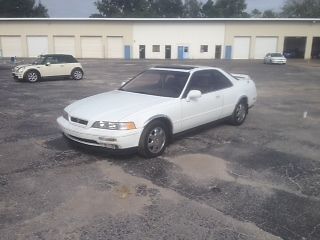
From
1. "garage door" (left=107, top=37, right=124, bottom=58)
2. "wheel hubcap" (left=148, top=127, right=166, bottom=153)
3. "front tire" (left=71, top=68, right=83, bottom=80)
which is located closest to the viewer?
"wheel hubcap" (left=148, top=127, right=166, bottom=153)

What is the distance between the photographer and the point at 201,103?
6.99m

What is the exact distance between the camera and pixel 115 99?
664cm

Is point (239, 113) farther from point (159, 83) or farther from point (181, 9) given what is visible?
point (181, 9)

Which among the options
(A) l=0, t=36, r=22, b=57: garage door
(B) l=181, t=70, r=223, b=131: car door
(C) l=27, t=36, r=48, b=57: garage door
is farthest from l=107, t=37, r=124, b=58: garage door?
(B) l=181, t=70, r=223, b=131: car door

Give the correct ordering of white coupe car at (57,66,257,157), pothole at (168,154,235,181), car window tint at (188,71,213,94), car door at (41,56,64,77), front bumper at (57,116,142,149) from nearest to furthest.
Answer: pothole at (168,154,235,181) < front bumper at (57,116,142,149) < white coupe car at (57,66,257,157) < car window tint at (188,71,213,94) < car door at (41,56,64,77)

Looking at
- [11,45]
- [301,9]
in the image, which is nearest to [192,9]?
[301,9]

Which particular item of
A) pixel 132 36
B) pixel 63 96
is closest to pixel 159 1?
pixel 132 36

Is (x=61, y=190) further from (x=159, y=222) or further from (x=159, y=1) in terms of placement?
(x=159, y=1)

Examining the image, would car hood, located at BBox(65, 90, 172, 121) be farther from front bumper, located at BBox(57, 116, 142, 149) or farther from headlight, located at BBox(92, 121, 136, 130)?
front bumper, located at BBox(57, 116, 142, 149)

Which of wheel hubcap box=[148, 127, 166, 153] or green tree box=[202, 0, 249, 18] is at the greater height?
green tree box=[202, 0, 249, 18]

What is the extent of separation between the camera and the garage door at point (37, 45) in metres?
50.3

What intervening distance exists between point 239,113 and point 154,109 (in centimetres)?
327

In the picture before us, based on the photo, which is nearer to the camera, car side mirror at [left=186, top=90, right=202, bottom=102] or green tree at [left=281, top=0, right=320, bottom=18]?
car side mirror at [left=186, top=90, right=202, bottom=102]

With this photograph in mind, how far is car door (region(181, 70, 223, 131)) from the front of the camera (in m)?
6.67
